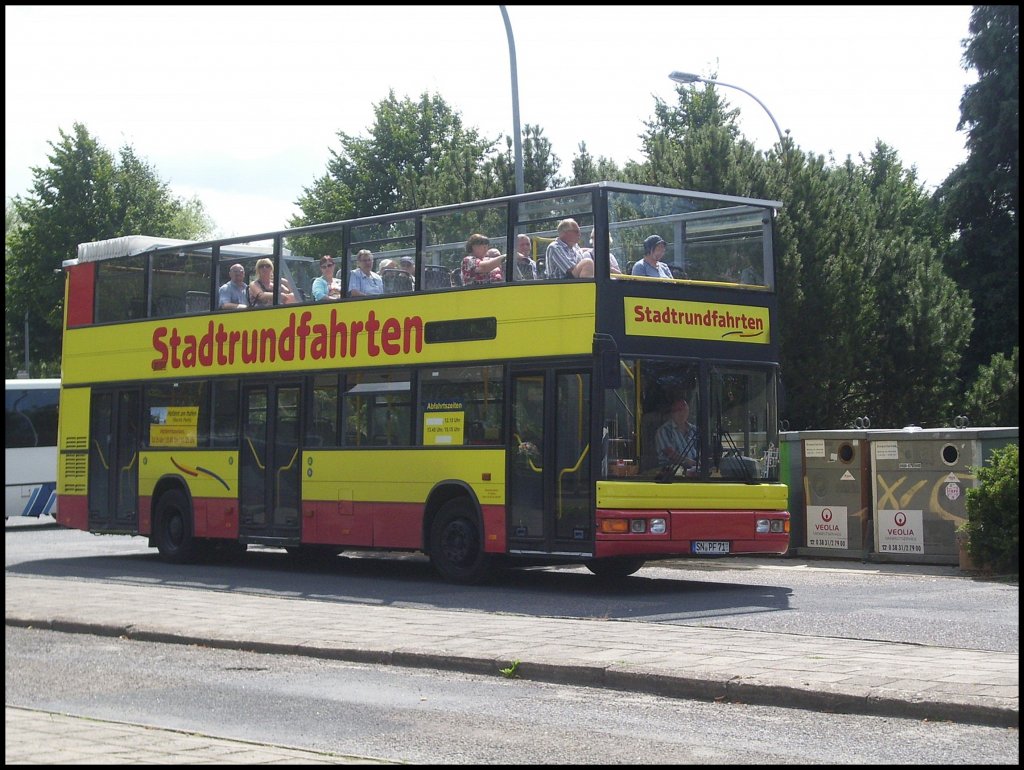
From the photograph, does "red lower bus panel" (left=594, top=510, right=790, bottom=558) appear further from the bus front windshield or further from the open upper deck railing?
the open upper deck railing

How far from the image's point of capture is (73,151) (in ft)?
187

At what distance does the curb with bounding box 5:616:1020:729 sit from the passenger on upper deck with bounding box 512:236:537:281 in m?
5.82

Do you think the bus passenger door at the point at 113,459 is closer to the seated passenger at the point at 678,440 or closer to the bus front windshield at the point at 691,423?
the bus front windshield at the point at 691,423

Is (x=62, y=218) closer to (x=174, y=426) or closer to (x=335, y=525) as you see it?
(x=174, y=426)

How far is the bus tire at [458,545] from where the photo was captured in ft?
53.8

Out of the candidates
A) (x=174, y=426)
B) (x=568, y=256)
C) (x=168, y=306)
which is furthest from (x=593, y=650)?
(x=168, y=306)

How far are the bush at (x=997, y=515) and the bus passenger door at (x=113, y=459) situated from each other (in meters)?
11.5

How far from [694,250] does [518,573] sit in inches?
195

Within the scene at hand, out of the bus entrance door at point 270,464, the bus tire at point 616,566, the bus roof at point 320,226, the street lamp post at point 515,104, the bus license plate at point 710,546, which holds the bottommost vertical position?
the bus tire at point 616,566

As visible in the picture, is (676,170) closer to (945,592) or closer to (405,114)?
(945,592)

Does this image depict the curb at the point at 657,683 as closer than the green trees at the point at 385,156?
Yes

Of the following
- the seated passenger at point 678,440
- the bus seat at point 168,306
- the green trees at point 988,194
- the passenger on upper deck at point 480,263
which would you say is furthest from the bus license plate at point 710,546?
the green trees at point 988,194

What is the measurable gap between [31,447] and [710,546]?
831 inches

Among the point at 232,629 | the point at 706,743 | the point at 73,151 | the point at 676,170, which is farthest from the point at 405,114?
the point at 706,743
